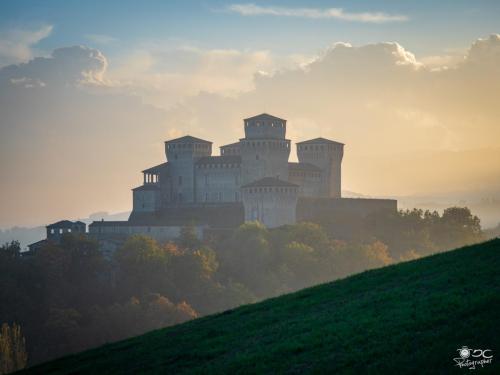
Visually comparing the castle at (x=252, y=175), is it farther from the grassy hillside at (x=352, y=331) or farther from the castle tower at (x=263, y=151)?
the grassy hillside at (x=352, y=331)

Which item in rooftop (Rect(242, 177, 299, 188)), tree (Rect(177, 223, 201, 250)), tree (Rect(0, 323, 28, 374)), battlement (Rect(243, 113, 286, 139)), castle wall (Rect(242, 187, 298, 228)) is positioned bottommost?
tree (Rect(0, 323, 28, 374))

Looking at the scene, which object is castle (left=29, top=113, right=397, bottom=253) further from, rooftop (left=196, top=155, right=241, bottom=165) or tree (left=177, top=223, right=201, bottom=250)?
tree (left=177, top=223, right=201, bottom=250)

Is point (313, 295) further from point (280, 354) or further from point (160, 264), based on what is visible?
point (160, 264)

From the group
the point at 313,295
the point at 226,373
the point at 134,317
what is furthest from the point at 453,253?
the point at 134,317

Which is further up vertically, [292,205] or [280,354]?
[292,205]

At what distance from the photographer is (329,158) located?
9725 centimetres

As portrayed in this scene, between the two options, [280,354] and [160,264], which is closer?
[280,354]

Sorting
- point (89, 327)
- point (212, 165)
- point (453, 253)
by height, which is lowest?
point (89, 327)

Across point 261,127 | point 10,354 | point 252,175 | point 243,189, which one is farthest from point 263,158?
point 10,354

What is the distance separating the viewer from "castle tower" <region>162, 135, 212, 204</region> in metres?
94.4

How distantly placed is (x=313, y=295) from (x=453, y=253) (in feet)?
13.6
